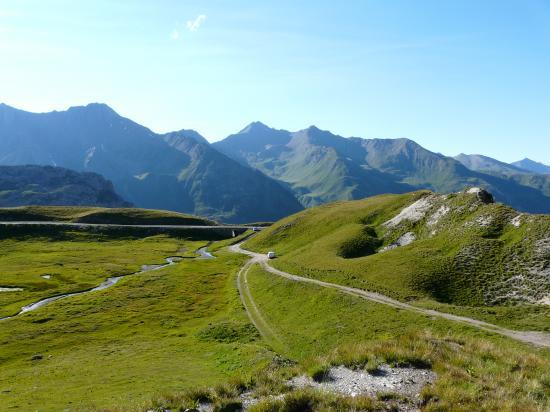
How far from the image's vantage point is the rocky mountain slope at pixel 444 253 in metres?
63.3

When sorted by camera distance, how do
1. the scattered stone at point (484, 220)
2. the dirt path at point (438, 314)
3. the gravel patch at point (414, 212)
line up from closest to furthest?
1. the dirt path at point (438, 314)
2. the scattered stone at point (484, 220)
3. the gravel patch at point (414, 212)

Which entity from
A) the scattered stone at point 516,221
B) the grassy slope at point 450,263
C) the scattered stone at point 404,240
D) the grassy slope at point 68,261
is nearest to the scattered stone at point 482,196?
the grassy slope at point 450,263

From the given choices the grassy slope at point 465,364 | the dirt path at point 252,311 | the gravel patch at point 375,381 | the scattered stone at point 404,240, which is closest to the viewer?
the grassy slope at point 465,364

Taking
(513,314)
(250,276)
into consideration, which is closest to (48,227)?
(250,276)

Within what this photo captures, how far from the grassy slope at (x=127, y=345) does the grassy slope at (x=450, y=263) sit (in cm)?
2289

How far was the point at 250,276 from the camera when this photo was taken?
3999 inches

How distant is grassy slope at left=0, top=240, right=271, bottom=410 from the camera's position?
130 ft

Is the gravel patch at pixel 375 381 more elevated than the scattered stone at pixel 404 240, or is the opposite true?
the gravel patch at pixel 375 381

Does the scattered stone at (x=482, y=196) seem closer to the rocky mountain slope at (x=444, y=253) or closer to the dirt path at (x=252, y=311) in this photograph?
the rocky mountain slope at (x=444, y=253)

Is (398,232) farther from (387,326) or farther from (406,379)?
(406,379)

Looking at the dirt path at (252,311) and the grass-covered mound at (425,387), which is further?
the dirt path at (252,311)

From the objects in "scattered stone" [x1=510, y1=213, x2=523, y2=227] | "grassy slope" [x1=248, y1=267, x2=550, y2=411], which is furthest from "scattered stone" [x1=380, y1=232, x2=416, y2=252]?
"grassy slope" [x1=248, y1=267, x2=550, y2=411]

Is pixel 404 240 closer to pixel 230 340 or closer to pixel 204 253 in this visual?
pixel 230 340

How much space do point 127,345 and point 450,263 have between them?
2164 inches
